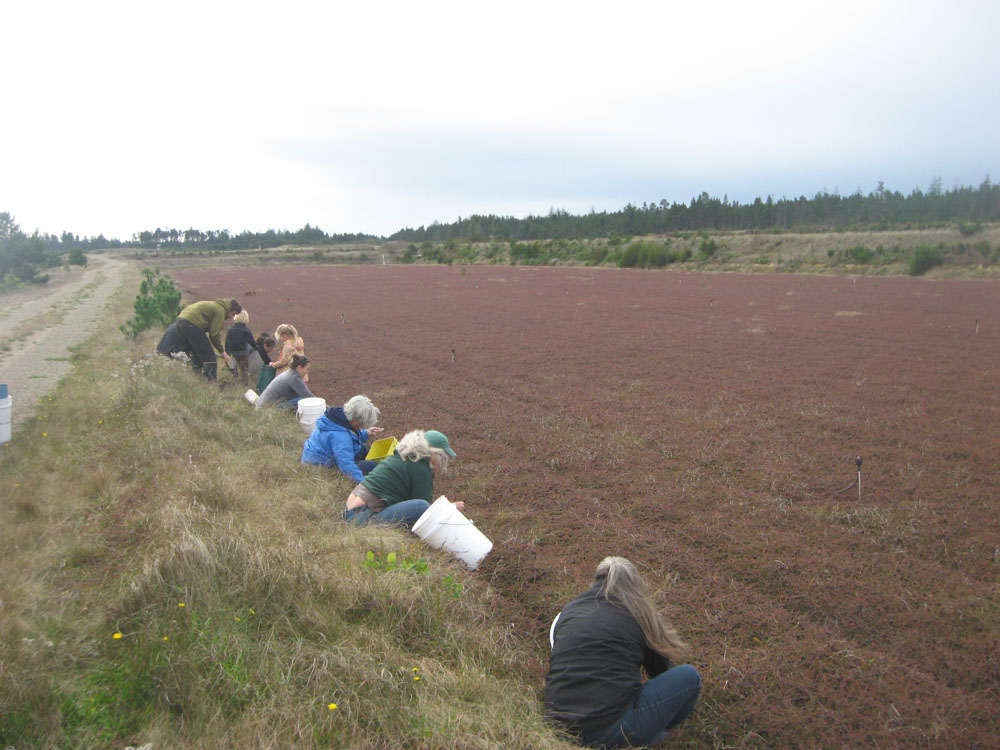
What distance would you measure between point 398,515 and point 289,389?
412 cm

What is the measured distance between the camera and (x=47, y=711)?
2.55m

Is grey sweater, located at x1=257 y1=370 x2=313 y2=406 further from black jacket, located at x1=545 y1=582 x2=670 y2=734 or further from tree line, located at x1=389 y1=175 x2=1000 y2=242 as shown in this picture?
tree line, located at x1=389 y1=175 x2=1000 y2=242

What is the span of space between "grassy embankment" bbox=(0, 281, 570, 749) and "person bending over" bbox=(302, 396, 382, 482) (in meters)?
0.40

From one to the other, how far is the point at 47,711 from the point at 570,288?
31.6 meters

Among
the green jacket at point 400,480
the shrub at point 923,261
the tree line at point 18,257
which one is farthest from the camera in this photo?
the tree line at point 18,257

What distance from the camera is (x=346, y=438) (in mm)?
5848

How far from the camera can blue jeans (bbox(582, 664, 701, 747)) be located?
9.14 ft

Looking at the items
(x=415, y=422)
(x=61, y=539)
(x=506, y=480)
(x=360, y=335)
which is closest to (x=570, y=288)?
(x=360, y=335)

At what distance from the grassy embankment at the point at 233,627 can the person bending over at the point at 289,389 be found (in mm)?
2539

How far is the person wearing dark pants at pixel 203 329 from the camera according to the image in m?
9.37

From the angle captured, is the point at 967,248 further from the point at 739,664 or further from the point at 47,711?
the point at 47,711

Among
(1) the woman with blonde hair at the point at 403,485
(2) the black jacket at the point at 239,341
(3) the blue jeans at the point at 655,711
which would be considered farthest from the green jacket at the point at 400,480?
(2) the black jacket at the point at 239,341

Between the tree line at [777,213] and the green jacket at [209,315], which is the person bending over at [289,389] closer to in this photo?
the green jacket at [209,315]

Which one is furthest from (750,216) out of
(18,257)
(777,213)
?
(18,257)
